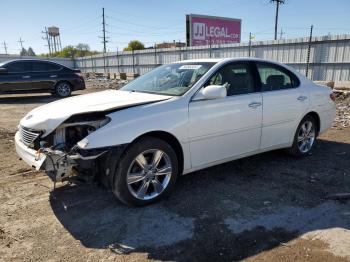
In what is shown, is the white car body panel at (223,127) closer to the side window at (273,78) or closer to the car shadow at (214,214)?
the side window at (273,78)

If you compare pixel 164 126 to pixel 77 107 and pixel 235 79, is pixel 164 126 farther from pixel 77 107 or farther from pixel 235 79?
pixel 235 79

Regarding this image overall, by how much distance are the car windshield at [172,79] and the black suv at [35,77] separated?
362 inches

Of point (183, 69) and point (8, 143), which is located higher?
point (183, 69)

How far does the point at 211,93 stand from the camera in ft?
13.1

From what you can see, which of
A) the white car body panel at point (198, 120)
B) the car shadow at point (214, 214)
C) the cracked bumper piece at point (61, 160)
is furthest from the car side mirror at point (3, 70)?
the cracked bumper piece at point (61, 160)

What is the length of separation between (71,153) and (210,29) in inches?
1177

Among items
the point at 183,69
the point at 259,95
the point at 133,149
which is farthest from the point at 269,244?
the point at 183,69

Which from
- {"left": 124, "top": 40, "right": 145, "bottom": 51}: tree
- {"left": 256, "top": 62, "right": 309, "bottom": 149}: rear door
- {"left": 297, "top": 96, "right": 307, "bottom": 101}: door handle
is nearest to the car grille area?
{"left": 256, "top": 62, "right": 309, "bottom": 149}: rear door

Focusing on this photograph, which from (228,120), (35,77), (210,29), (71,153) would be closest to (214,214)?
(228,120)

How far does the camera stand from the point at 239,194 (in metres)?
4.18

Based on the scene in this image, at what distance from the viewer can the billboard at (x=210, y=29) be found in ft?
95.3

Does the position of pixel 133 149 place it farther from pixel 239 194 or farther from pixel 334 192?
pixel 334 192

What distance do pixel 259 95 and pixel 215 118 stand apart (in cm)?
95

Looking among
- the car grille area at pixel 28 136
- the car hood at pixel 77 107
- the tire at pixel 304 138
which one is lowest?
the tire at pixel 304 138
